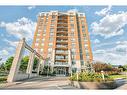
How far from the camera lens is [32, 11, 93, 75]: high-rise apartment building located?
40.2m

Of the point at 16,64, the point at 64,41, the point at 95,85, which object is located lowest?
the point at 95,85

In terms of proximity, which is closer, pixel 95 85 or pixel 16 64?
pixel 95 85

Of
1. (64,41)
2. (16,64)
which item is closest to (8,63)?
(64,41)

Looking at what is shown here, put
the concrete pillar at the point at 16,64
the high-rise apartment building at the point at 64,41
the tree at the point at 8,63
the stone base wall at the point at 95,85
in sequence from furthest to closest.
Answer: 1. the high-rise apartment building at the point at 64,41
2. the tree at the point at 8,63
3. the concrete pillar at the point at 16,64
4. the stone base wall at the point at 95,85

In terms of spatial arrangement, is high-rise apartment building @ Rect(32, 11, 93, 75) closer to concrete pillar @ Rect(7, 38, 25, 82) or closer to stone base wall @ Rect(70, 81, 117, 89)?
concrete pillar @ Rect(7, 38, 25, 82)

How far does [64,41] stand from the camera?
42.9 metres

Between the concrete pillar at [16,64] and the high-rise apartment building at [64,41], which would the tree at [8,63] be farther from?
the concrete pillar at [16,64]

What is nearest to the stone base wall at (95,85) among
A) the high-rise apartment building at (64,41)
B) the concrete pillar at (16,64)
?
the concrete pillar at (16,64)

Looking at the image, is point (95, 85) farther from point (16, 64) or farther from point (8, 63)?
point (8, 63)

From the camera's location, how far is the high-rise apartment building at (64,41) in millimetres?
40156

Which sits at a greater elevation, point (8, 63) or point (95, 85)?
point (8, 63)
